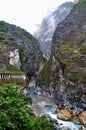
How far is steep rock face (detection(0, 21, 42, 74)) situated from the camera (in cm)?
13638

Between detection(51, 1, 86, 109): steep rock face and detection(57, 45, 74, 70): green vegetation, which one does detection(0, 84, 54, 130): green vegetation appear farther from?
detection(57, 45, 74, 70): green vegetation

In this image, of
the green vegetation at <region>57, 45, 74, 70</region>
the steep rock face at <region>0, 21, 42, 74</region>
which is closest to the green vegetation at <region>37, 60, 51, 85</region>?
the steep rock face at <region>0, 21, 42, 74</region>

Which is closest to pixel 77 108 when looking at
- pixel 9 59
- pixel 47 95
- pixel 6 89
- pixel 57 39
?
pixel 47 95

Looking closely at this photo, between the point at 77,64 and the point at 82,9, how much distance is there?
6204cm

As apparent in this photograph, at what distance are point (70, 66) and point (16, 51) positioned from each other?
38013 millimetres

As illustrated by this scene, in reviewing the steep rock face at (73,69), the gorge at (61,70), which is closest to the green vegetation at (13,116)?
the gorge at (61,70)

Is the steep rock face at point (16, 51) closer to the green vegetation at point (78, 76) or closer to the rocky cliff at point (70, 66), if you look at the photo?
the rocky cliff at point (70, 66)

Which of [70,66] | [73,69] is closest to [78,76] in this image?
[73,69]

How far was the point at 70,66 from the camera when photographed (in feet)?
380

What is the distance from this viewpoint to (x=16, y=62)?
144000 millimetres

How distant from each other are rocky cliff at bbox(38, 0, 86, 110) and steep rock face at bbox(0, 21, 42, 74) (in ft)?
47.5

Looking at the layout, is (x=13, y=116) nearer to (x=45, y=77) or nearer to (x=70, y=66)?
(x=70, y=66)

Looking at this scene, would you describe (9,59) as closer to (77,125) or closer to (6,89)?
(77,125)

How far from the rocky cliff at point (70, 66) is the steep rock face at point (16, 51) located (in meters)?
14.5
